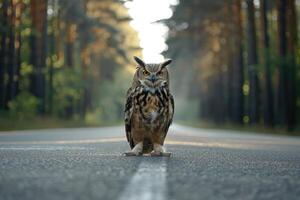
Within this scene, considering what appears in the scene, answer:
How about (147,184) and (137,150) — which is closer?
(147,184)

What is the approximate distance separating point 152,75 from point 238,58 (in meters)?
35.3

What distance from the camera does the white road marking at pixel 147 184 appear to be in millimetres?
Answer: 3666

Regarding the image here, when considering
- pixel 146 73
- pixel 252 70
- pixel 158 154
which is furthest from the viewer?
pixel 252 70

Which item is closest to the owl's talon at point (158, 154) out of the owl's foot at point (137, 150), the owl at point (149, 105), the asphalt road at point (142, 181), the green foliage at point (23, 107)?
the owl at point (149, 105)

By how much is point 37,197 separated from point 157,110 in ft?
10.9

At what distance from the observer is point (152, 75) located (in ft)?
21.7

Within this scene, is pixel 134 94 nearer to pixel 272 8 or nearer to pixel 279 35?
pixel 279 35

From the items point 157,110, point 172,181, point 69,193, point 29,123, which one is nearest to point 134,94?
point 157,110

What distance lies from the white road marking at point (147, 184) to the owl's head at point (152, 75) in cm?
115

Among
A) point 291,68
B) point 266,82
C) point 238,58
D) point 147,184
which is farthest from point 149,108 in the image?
point 238,58

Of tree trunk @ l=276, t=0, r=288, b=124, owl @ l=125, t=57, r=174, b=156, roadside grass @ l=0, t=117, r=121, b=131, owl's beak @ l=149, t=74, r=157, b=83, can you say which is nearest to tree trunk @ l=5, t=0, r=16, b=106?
roadside grass @ l=0, t=117, r=121, b=131

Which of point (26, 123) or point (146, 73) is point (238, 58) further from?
point (146, 73)

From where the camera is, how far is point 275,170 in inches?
237

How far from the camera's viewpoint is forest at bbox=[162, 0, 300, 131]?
30.8 m
